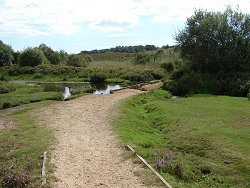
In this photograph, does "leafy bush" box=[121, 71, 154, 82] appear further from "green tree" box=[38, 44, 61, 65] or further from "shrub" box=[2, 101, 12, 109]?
"green tree" box=[38, 44, 61, 65]

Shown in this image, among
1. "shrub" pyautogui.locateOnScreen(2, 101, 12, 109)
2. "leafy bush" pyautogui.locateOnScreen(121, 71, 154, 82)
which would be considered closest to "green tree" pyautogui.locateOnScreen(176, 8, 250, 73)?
"leafy bush" pyautogui.locateOnScreen(121, 71, 154, 82)

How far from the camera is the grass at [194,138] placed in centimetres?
1125

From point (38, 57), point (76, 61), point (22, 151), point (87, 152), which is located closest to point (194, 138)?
point (87, 152)

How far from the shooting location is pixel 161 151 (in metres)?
13.4

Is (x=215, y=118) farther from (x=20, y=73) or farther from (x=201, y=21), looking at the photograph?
(x=20, y=73)

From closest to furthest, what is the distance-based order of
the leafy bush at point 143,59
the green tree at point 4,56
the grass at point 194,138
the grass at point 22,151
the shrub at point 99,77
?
1. the grass at point 22,151
2. the grass at point 194,138
3. the shrub at point 99,77
4. the leafy bush at point 143,59
5. the green tree at point 4,56

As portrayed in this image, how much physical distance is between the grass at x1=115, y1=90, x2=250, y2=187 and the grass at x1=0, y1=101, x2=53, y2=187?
12.0ft

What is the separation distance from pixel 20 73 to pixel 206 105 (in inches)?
1592

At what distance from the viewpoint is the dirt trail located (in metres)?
10.6

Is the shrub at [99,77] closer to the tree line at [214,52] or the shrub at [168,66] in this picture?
the shrub at [168,66]

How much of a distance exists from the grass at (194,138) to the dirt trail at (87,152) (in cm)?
96

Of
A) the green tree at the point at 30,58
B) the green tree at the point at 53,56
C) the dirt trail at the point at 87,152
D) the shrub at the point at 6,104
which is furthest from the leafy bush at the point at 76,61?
the dirt trail at the point at 87,152

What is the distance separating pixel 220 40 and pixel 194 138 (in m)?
21.6

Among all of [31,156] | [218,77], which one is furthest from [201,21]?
[31,156]
